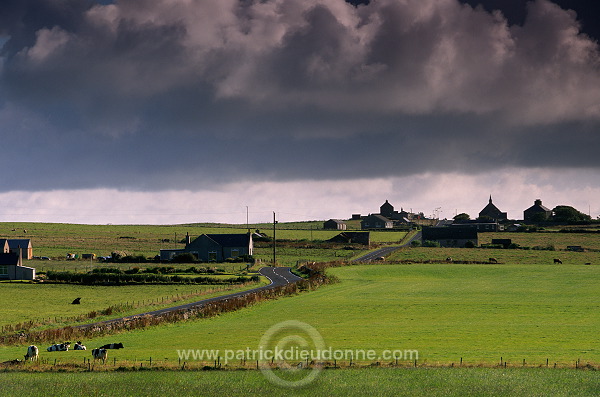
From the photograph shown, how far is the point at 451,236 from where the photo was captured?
184125mm

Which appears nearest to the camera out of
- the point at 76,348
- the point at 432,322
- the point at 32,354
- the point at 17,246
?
the point at 32,354

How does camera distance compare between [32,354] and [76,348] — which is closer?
[32,354]

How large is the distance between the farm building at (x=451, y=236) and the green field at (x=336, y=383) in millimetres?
146355

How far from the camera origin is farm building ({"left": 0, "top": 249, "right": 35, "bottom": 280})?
108 metres

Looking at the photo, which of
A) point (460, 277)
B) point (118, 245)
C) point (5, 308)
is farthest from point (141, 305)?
point (118, 245)

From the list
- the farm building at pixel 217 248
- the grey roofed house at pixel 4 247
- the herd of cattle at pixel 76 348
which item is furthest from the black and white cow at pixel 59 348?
the farm building at pixel 217 248

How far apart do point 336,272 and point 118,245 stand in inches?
3427

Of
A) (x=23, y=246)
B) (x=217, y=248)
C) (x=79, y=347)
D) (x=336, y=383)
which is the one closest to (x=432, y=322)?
(x=336, y=383)

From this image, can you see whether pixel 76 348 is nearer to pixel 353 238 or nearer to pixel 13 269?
pixel 13 269

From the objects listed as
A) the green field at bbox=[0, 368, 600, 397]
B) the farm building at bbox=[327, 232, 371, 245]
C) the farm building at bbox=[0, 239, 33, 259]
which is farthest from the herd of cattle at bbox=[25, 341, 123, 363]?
the farm building at bbox=[327, 232, 371, 245]

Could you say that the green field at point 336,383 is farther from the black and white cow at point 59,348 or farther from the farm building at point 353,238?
the farm building at point 353,238

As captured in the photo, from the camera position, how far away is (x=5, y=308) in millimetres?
71562

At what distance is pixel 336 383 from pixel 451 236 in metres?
154

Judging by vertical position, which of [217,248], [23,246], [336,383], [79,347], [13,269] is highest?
[23,246]
